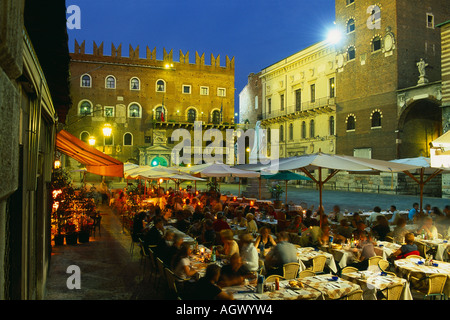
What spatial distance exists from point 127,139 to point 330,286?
34.6 meters

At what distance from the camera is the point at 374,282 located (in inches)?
196

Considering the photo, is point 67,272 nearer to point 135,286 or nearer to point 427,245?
point 135,286

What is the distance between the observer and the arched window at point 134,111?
123 ft

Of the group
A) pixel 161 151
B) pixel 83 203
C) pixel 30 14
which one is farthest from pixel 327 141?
pixel 30 14

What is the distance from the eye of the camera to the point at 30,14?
9.56ft

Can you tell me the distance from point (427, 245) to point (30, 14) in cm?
853

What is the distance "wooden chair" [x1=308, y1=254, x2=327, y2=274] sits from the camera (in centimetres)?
630

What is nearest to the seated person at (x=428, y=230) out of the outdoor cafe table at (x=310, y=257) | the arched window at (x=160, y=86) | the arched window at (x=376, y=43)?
the outdoor cafe table at (x=310, y=257)

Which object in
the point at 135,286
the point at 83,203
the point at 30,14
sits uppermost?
the point at 30,14

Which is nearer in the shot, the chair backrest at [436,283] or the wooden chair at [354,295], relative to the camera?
the wooden chair at [354,295]

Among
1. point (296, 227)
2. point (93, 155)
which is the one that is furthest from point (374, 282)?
point (93, 155)

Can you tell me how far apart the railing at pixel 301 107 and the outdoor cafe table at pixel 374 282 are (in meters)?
29.2

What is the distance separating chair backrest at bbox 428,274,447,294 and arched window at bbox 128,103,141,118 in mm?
35237

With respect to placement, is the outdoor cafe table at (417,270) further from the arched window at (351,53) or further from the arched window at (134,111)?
the arched window at (134,111)
